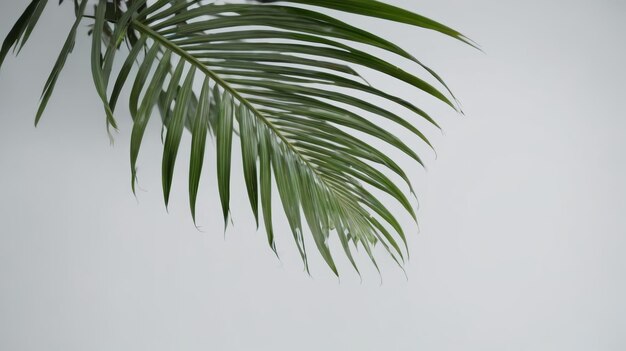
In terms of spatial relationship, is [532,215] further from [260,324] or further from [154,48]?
[154,48]

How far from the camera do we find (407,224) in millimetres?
1286

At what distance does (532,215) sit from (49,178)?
1.11m

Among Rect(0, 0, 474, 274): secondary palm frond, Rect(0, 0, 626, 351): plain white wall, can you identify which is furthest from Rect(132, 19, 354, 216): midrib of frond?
Rect(0, 0, 626, 351): plain white wall

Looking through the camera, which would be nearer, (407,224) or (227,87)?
(227,87)

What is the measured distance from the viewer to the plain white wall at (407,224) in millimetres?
1063

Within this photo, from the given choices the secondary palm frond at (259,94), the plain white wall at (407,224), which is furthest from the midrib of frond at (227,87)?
the plain white wall at (407,224)

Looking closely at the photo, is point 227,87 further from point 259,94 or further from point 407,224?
point 407,224

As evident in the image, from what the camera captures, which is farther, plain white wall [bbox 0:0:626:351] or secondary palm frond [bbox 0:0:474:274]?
plain white wall [bbox 0:0:626:351]

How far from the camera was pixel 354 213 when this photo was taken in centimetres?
69

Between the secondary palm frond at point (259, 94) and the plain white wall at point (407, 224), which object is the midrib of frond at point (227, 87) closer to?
the secondary palm frond at point (259, 94)

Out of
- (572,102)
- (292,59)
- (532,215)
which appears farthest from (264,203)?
(572,102)

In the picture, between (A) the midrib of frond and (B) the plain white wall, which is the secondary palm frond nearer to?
(A) the midrib of frond

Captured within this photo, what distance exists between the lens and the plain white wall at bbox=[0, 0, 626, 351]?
1063 mm

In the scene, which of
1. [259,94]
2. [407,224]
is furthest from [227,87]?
[407,224]
